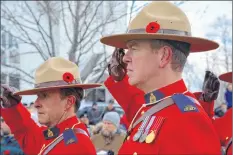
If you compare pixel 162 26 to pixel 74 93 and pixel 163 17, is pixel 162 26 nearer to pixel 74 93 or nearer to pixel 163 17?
pixel 163 17

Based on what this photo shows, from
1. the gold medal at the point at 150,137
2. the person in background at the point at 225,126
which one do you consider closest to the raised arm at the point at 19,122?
the person in background at the point at 225,126

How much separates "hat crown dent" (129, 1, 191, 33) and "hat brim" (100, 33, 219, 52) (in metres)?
0.07

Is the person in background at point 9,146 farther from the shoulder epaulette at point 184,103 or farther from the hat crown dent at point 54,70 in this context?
the shoulder epaulette at point 184,103

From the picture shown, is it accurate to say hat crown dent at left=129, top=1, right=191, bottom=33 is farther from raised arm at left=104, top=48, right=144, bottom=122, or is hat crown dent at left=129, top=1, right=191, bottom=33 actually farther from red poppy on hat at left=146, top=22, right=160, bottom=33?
raised arm at left=104, top=48, right=144, bottom=122

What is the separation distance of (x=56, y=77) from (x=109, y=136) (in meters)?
3.08

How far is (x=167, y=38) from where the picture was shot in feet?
8.99

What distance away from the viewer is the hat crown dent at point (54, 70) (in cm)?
422

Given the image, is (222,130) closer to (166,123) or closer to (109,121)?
Answer: (166,123)

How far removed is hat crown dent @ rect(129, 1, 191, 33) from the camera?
2.79 meters

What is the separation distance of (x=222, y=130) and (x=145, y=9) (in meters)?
2.12

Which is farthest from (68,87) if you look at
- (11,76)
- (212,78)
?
(11,76)

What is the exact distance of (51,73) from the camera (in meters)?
4.24

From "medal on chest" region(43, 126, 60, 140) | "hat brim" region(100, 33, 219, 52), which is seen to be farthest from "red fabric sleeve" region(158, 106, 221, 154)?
"medal on chest" region(43, 126, 60, 140)

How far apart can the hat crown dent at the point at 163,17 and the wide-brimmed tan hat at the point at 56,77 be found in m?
1.44
